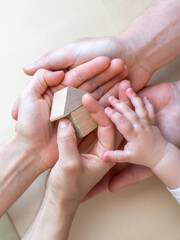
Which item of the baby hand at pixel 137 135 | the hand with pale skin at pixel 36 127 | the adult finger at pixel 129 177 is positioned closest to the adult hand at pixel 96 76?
the hand with pale skin at pixel 36 127

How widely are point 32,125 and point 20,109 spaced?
6 centimetres

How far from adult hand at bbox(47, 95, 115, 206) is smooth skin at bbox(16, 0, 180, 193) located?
4.3 inches

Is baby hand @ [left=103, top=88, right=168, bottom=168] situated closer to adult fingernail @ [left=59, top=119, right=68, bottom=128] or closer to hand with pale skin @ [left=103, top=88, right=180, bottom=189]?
hand with pale skin @ [left=103, top=88, right=180, bottom=189]

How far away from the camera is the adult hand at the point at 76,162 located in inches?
25.3

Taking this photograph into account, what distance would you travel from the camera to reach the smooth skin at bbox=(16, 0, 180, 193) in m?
0.80

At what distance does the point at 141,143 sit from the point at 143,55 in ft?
1.09

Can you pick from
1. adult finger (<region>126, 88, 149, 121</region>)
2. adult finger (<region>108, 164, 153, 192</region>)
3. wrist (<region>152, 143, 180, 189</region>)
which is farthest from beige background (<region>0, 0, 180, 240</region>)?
adult finger (<region>126, 88, 149, 121</region>)

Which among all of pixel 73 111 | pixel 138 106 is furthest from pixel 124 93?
pixel 73 111

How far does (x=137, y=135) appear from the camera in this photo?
698 millimetres

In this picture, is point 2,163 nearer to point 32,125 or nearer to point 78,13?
point 32,125

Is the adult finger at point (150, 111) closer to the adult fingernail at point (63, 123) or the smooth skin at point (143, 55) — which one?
the smooth skin at point (143, 55)

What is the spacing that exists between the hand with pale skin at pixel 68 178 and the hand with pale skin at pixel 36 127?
0.09 metres

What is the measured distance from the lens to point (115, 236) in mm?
829

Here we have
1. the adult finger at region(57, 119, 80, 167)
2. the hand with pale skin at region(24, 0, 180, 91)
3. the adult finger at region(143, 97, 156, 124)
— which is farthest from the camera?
the hand with pale skin at region(24, 0, 180, 91)
